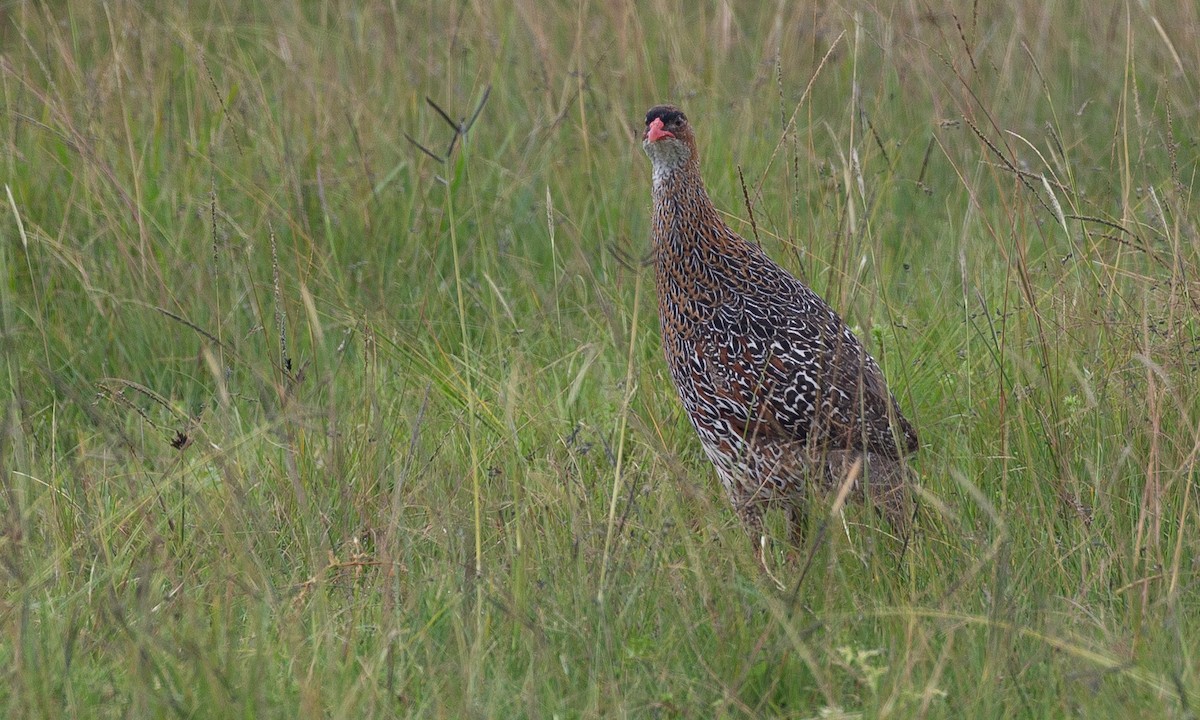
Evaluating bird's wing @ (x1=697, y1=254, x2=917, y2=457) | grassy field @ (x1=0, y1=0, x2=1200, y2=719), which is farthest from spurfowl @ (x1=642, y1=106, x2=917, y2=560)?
grassy field @ (x1=0, y1=0, x2=1200, y2=719)

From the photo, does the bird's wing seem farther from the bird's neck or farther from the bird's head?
the bird's head

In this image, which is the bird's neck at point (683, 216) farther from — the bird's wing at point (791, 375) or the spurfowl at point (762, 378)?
the bird's wing at point (791, 375)

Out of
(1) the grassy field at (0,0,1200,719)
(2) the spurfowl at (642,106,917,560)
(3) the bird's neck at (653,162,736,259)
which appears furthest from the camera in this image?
(3) the bird's neck at (653,162,736,259)

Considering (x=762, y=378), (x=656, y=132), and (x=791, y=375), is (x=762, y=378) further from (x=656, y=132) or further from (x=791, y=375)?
(x=656, y=132)

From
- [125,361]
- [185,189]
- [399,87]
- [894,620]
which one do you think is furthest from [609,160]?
[894,620]

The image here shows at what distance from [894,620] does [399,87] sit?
3558 mm

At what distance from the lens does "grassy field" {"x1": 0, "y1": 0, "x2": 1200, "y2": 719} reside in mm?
2650

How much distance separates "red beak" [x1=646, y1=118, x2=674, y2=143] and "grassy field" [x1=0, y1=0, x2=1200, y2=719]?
0.38 metres

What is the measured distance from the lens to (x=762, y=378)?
3.62 m

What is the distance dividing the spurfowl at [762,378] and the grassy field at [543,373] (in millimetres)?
133

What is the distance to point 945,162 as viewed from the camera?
5.34m

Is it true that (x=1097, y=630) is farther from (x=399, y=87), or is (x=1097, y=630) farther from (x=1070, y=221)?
(x=399, y=87)

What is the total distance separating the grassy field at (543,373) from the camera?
265 cm

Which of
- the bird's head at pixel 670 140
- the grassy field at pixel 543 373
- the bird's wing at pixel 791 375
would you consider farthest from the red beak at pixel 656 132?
the bird's wing at pixel 791 375
